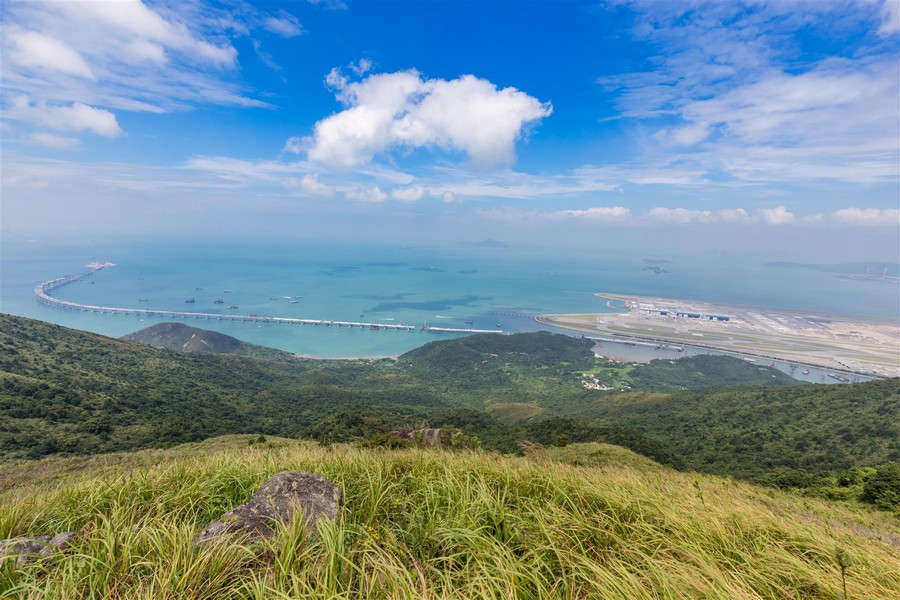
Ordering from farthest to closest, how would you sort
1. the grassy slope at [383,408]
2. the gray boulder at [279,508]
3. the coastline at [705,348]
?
the coastline at [705,348] → the grassy slope at [383,408] → the gray boulder at [279,508]

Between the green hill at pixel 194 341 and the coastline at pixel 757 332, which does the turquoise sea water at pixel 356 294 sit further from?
the coastline at pixel 757 332

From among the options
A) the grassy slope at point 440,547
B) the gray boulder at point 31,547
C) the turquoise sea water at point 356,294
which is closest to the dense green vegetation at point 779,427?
the grassy slope at point 440,547

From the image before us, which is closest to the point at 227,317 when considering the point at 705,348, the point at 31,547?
the point at 31,547

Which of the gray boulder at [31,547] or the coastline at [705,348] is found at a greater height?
the gray boulder at [31,547]

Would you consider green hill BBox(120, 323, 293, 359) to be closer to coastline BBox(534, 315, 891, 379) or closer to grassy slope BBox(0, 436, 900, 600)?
coastline BBox(534, 315, 891, 379)

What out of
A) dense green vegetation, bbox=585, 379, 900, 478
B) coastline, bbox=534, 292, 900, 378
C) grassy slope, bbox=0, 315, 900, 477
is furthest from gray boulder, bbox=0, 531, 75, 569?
coastline, bbox=534, 292, 900, 378

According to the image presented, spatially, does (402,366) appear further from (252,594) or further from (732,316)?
(732,316)

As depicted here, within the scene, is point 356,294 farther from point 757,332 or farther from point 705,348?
point 757,332

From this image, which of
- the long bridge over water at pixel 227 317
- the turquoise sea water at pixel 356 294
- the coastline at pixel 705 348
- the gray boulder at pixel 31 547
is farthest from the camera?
the long bridge over water at pixel 227 317
